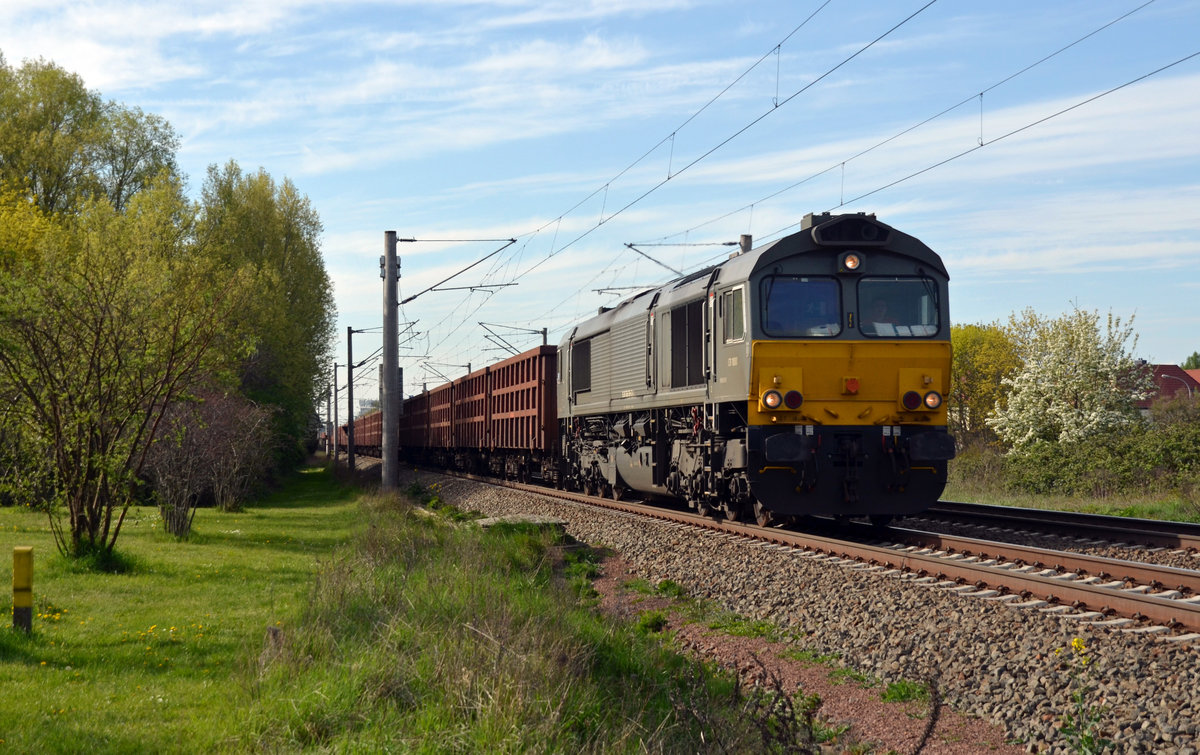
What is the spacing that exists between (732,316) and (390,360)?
1296 cm

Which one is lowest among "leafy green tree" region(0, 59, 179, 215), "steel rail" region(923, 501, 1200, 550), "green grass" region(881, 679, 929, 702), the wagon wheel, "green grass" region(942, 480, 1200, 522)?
"green grass" region(881, 679, 929, 702)

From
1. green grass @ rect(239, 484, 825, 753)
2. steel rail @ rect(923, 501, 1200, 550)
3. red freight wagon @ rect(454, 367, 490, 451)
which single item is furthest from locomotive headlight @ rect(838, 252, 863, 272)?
red freight wagon @ rect(454, 367, 490, 451)

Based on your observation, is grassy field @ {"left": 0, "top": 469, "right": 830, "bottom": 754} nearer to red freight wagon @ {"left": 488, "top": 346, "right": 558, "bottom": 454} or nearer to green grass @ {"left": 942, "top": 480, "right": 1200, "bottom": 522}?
green grass @ {"left": 942, "top": 480, "right": 1200, "bottom": 522}

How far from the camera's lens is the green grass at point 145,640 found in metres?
6.11

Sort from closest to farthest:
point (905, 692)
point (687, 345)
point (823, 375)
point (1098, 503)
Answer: point (905, 692) → point (823, 375) → point (687, 345) → point (1098, 503)

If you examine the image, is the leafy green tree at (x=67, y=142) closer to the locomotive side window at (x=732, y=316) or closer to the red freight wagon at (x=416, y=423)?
the red freight wagon at (x=416, y=423)

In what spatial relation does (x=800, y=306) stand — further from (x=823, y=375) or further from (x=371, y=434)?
(x=371, y=434)

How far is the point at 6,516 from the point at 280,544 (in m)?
8.08

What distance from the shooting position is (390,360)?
82.1 ft

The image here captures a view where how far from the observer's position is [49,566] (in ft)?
41.8

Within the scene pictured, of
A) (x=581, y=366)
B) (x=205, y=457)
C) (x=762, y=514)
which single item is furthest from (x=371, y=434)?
(x=762, y=514)

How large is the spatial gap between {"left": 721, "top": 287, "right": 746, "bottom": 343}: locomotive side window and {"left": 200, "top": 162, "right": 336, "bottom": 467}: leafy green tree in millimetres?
22131

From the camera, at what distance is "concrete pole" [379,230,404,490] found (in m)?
24.8

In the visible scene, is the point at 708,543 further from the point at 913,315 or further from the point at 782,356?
the point at 913,315
